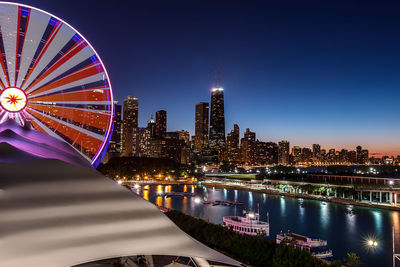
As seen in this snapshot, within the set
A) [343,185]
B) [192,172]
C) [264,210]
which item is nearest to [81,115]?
[264,210]

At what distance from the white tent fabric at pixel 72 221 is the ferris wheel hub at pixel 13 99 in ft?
13.6

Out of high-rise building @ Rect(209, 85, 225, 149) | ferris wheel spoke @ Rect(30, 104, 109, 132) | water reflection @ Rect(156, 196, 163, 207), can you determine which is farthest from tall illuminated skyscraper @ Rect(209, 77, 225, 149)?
ferris wheel spoke @ Rect(30, 104, 109, 132)

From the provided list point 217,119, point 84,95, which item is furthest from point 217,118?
point 84,95

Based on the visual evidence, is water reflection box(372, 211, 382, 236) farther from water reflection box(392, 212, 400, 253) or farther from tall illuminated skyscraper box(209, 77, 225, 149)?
tall illuminated skyscraper box(209, 77, 225, 149)

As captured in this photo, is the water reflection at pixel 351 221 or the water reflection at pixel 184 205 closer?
the water reflection at pixel 351 221

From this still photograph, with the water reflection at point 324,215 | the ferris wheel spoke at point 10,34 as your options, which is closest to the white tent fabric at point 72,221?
the ferris wheel spoke at point 10,34

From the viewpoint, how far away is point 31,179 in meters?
4.06

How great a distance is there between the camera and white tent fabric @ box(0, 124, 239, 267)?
10.5 feet

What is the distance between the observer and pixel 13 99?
8.27 meters

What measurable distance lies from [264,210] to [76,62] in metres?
31.7

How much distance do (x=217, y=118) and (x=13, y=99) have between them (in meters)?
149

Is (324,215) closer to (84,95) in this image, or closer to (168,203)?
(168,203)

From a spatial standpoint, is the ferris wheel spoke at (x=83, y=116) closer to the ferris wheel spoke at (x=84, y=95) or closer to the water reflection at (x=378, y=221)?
the ferris wheel spoke at (x=84, y=95)

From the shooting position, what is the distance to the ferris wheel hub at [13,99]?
809 centimetres
